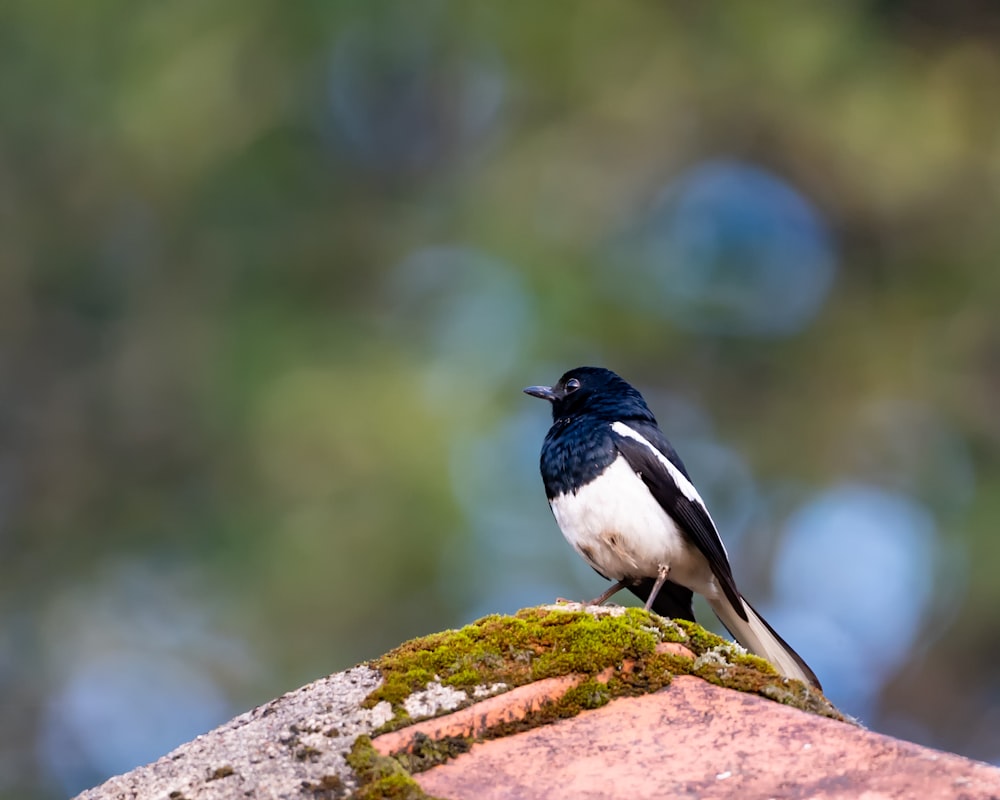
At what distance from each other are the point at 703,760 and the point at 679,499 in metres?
1.86

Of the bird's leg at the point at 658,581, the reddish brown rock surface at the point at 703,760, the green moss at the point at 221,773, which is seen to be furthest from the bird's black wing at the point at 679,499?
the green moss at the point at 221,773

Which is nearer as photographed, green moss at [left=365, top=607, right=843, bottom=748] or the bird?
green moss at [left=365, top=607, right=843, bottom=748]

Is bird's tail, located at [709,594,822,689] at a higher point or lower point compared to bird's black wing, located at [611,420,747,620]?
lower

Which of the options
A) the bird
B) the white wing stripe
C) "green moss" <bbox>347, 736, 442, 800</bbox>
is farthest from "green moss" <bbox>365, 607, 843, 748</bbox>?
the white wing stripe

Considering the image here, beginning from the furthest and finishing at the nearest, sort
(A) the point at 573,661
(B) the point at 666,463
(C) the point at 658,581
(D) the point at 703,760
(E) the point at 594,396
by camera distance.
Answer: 1. (E) the point at 594,396
2. (B) the point at 666,463
3. (C) the point at 658,581
4. (A) the point at 573,661
5. (D) the point at 703,760

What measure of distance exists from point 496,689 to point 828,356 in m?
7.41

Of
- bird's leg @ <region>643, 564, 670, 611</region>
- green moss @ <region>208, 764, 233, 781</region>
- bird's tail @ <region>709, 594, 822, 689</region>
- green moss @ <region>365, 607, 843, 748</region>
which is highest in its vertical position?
bird's leg @ <region>643, 564, 670, 611</region>

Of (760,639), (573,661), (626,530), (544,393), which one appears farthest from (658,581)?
(573,661)

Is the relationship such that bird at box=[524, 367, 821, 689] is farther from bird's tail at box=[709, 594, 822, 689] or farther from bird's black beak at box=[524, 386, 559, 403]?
bird's black beak at box=[524, 386, 559, 403]

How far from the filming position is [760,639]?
13.7 feet

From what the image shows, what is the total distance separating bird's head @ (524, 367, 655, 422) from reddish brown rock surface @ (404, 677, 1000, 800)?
1.95m

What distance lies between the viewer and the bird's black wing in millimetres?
4277

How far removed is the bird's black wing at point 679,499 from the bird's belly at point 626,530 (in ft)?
0.08

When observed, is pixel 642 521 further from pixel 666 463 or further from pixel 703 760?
pixel 703 760
